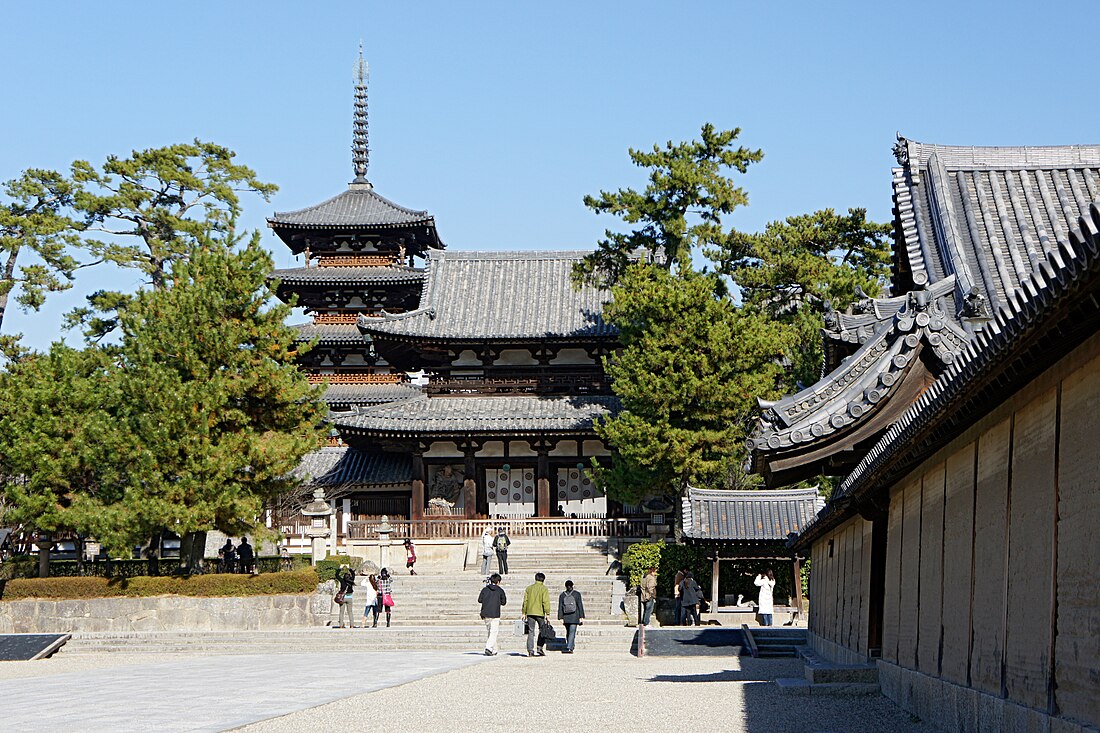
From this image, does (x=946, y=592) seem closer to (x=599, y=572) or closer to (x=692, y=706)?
(x=692, y=706)

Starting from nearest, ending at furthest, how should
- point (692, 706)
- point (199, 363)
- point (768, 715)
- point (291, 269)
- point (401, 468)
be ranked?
point (768, 715) < point (692, 706) < point (199, 363) < point (401, 468) < point (291, 269)

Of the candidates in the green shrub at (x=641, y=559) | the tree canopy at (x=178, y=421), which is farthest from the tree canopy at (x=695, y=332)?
the tree canopy at (x=178, y=421)

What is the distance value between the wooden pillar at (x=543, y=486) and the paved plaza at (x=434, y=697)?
20823 millimetres

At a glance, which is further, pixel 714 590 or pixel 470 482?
pixel 470 482

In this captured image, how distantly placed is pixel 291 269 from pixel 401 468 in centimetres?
1166

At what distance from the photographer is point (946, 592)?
446 inches

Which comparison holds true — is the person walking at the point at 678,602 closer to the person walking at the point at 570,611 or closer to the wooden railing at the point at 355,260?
the person walking at the point at 570,611

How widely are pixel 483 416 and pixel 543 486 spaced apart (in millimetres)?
3283

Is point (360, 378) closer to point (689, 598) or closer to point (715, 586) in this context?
point (715, 586)

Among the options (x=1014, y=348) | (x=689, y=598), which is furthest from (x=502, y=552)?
(x=1014, y=348)

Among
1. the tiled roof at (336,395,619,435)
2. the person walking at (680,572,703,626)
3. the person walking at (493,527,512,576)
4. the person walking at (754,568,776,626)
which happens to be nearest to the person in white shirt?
the person walking at (493,527,512,576)

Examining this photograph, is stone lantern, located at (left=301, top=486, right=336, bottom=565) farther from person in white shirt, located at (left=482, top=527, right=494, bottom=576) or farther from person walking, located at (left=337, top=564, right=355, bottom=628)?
person walking, located at (left=337, top=564, right=355, bottom=628)

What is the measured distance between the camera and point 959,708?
10.3 meters

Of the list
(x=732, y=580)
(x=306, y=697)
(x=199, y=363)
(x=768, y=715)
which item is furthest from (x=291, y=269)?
(x=768, y=715)
